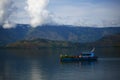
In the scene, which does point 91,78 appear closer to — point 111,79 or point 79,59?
point 111,79

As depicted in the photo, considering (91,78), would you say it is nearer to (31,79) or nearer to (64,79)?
(64,79)

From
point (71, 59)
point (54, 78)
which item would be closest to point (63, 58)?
point (71, 59)

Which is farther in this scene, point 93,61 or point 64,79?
point 93,61

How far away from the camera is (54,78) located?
3078 inches

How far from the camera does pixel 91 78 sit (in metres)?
75.8

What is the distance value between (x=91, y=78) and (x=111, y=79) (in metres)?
3.83

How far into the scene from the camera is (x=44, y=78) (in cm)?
7800

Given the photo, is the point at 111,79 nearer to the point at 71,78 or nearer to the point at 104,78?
the point at 104,78

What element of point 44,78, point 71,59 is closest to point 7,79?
point 44,78

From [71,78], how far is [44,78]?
5361mm

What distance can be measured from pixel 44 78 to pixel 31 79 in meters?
3.12

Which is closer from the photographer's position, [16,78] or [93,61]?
[16,78]

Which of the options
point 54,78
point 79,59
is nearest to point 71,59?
point 79,59

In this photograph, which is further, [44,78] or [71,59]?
[71,59]
